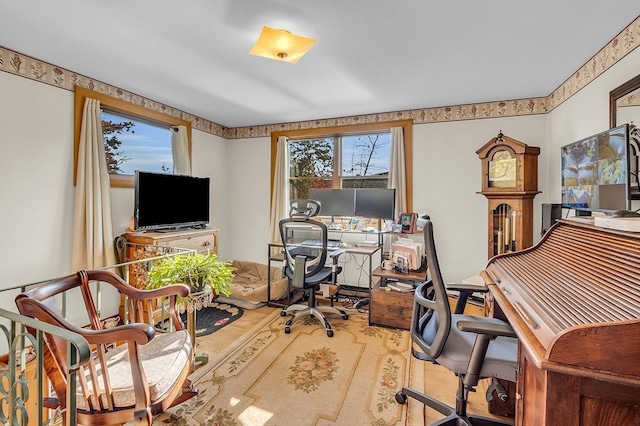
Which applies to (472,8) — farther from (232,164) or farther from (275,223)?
(232,164)

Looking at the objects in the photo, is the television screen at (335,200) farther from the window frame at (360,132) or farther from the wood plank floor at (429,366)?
the wood plank floor at (429,366)

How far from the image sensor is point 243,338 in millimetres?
2721

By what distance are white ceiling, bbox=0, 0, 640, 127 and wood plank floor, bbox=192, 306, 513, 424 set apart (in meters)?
2.24

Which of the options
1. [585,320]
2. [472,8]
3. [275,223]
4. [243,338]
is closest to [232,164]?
[275,223]

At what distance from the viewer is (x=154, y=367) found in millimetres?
1449

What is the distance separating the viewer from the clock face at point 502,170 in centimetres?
291

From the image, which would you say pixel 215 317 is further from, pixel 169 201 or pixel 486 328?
pixel 486 328

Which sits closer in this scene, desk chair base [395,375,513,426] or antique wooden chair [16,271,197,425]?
antique wooden chair [16,271,197,425]

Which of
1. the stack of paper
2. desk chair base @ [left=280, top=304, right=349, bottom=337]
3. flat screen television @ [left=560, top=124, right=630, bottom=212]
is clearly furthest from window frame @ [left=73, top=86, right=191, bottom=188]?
flat screen television @ [left=560, top=124, right=630, bottom=212]

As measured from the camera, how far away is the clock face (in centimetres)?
291

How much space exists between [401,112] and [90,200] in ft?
11.4

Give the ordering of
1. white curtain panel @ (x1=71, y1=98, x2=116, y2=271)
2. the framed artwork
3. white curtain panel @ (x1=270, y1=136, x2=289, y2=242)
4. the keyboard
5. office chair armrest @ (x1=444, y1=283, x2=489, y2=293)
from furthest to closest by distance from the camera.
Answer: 1. white curtain panel @ (x1=270, y1=136, x2=289, y2=242)
2. the framed artwork
3. the keyboard
4. white curtain panel @ (x1=71, y1=98, x2=116, y2=271)
5. office chair armrest @ (x1=444, y1=283, x2=489, y2=293)

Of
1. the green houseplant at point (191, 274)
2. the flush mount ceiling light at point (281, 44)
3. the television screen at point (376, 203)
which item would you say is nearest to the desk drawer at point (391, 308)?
the television screen at point (376, 203)

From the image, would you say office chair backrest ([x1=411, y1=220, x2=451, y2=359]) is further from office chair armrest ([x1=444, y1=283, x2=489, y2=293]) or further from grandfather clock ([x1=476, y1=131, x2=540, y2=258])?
grandfather clock ([x1=476, y1=131, x2=540, y2=258])
